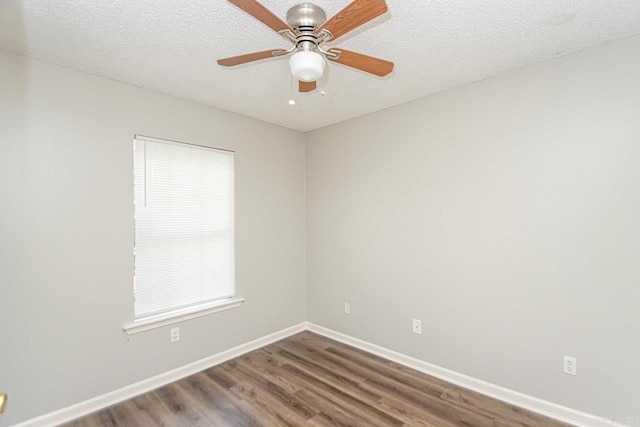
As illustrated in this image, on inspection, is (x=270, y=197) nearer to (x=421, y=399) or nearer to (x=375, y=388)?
(x=375, y=388)

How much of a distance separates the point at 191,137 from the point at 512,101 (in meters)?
2.80

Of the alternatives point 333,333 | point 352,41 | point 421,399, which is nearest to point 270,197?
point 333,333

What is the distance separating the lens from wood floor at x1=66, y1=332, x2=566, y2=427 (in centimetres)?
219

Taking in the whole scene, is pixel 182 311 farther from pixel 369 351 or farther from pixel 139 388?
pixel 369 351

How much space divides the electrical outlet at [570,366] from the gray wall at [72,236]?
290cm

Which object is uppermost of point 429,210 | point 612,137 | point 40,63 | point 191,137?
point 40,63

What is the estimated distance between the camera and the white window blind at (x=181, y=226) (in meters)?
2.65

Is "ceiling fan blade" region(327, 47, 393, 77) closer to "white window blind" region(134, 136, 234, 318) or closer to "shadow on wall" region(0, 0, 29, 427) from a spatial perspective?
"white window blind" region(134, 136, 234, 318)

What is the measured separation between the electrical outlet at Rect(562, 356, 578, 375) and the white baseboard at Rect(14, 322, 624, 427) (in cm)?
26

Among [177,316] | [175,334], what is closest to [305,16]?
[177,316]

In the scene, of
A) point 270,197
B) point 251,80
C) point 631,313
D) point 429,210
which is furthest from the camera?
point 270,197

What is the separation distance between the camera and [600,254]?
2.04 meters

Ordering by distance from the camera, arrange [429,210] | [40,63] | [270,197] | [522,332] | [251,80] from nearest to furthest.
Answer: [40,63]
[522,332]
[251,80]
[429,210]
[270,197]

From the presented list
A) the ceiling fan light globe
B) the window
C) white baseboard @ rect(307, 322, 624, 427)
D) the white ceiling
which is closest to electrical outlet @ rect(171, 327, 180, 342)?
the window
